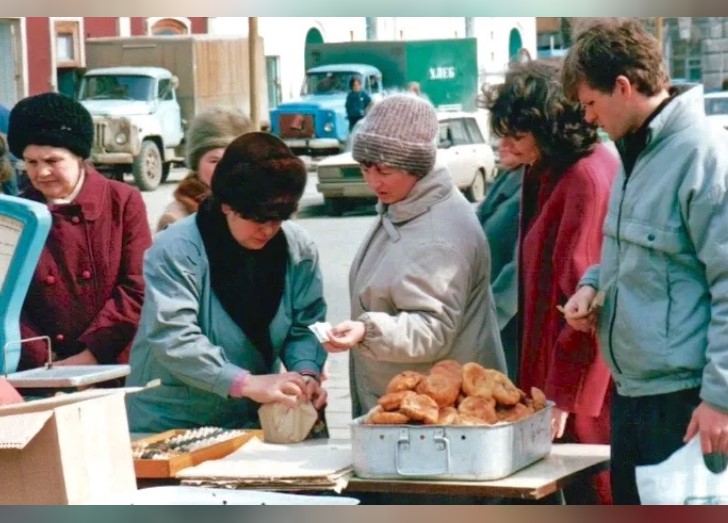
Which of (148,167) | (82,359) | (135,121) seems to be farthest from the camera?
(135,121)

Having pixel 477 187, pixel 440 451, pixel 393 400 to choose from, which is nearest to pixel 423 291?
pixel 393 400

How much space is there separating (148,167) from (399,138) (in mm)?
3984

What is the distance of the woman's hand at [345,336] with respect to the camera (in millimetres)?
3113

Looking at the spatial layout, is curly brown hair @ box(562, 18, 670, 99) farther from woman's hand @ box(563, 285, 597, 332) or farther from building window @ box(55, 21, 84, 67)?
building window @ box(55, 21, 84, 67)

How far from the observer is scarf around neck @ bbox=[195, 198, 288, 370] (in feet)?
11.3

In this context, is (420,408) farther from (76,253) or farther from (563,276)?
(76,253)

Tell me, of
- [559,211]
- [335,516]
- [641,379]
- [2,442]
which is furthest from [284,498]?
[559,211]

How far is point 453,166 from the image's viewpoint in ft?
35.4

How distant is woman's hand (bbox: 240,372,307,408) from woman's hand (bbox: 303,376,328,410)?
0.05 metres

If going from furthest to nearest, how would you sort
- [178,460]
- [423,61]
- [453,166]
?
[423,61]
[453,166]
[178,460]

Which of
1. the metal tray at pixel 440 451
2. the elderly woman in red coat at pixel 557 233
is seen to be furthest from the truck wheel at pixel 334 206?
the metal tray at pixel 440 451

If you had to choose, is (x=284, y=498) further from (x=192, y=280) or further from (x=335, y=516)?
(x=192, y=280)

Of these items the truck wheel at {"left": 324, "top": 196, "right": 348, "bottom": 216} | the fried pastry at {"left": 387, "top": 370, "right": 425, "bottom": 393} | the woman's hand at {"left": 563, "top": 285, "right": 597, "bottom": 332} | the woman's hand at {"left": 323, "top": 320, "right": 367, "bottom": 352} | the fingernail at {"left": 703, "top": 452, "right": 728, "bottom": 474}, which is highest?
the woman's hand at {"left": 563, "top": 285, "right": 597, "bottom": 332}

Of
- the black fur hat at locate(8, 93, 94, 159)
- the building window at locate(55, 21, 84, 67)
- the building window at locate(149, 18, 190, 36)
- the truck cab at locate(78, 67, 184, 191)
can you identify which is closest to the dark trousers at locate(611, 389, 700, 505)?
the black fur hat at locate(8, 93, 94, 159)
